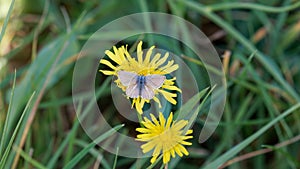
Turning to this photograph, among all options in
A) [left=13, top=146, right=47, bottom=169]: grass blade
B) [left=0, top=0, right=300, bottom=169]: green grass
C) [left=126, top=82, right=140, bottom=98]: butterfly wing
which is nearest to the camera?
[left=126, top=82, right=140, bottom=98]: butterfly wing

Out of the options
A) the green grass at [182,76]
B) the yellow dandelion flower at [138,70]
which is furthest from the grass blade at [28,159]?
the yellow dandelion flower at [138,70]

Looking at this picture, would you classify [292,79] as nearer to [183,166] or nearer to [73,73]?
[183,166]

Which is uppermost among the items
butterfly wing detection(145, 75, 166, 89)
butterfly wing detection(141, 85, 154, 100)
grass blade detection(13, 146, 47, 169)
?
butterfly wing detection(145, 75, 166, 89)

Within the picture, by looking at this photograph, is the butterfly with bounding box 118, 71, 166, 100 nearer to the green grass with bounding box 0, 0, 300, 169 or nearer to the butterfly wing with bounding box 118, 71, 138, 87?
the butterfly wing with bounding box 118, 71, 138, 87

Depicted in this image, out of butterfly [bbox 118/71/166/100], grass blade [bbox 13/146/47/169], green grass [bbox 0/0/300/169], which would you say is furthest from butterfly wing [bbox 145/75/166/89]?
green grass [bbox 0/0/300/169]

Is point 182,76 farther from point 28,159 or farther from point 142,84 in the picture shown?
point 142,84

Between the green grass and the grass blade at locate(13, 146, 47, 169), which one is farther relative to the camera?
the green grass

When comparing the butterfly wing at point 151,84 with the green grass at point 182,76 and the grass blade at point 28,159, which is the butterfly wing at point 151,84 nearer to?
the grass blade at point 28,159

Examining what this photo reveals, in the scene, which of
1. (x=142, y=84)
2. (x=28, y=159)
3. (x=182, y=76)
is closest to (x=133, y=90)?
(x=142, y=84)
